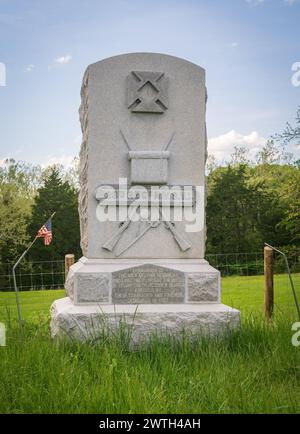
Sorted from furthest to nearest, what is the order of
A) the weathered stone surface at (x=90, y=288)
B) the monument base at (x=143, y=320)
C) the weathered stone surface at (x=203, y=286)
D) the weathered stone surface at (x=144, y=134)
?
1. the weathered stone surface at (x=144, y=134)
2. the weathered stone surface at (x=203, y=286)
3. the weathered stone surface at (x=90, y=288)
4. the monument base at (x=143, y=320)

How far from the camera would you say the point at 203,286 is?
18.3 feet

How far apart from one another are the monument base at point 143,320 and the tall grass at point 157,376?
0.19 m

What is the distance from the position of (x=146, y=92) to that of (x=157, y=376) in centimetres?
306

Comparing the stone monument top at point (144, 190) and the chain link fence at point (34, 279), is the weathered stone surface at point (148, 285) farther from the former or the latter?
the chain link fence at point (34, 279)

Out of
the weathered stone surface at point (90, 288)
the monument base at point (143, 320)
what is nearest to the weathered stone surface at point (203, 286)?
the monument base at point (143, 320)

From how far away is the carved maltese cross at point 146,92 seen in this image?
224 inches

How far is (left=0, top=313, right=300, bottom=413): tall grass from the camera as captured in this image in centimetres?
345

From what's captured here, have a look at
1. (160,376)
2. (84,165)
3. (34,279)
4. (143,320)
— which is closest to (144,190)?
(84,165)

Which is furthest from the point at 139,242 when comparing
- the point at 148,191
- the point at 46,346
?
the point at 46,346

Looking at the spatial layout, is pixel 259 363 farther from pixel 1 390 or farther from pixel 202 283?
pixel 1 390

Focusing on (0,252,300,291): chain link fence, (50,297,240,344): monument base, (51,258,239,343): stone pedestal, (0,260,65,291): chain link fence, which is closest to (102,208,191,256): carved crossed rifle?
(51,258,239,343): stone pedestal

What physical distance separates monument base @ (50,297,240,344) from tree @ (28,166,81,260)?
16.7 metres

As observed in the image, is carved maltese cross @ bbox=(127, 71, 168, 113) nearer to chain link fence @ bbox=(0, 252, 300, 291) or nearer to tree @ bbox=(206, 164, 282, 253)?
chain link fence @ bbox=(0, 252, 300, 291)
